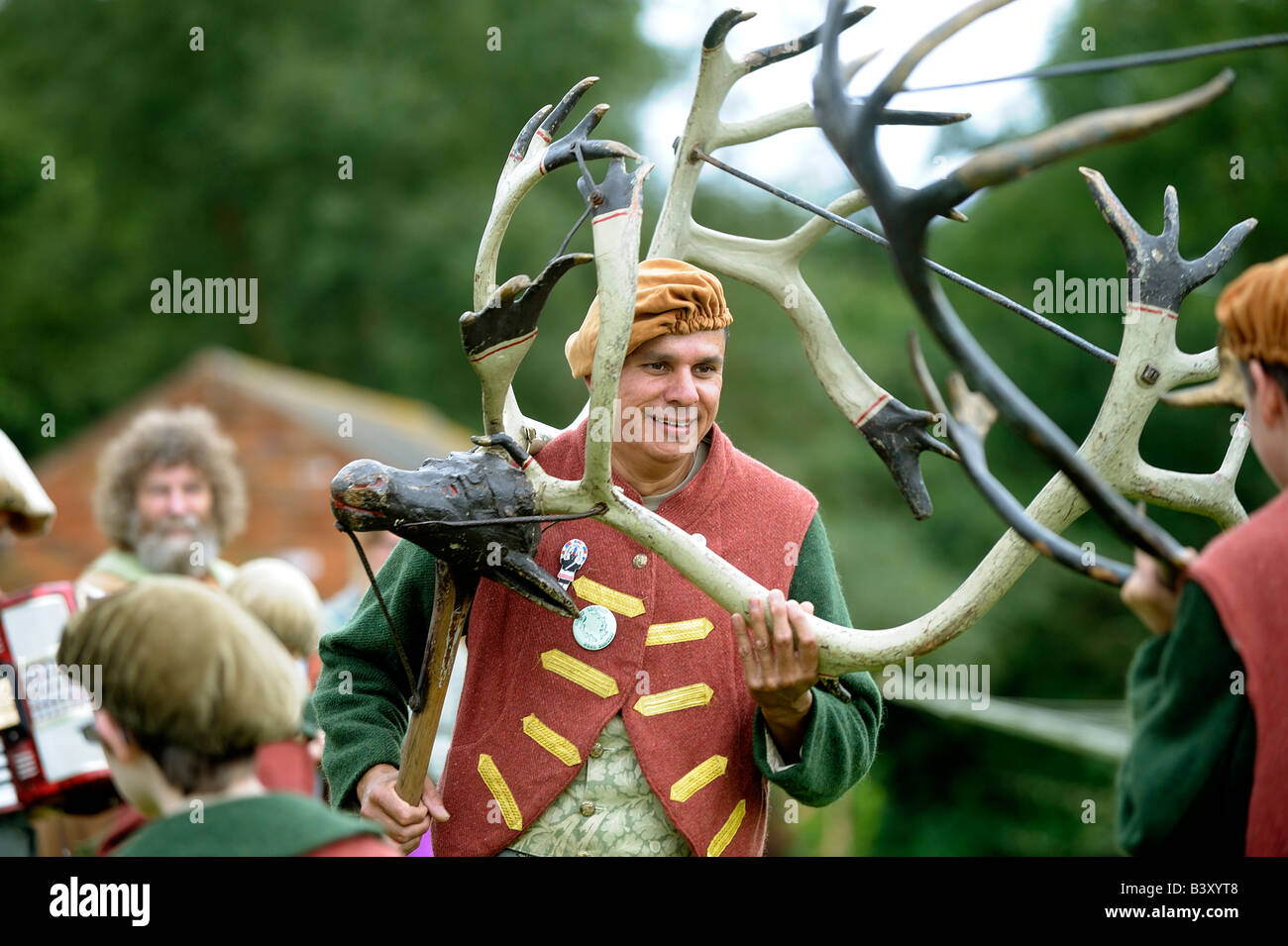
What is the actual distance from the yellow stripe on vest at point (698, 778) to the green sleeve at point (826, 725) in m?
0.08

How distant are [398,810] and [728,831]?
27.8 inches

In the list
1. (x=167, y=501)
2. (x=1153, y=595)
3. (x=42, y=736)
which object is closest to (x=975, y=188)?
(x=1153, y=595)

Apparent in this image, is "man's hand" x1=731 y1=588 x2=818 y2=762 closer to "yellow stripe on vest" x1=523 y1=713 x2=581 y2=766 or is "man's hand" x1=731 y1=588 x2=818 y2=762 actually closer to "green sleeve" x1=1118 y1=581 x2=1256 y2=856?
"yellow stripe on vest" x1=523 y1=713 x2=581 y2=766

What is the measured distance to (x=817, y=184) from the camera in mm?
23750

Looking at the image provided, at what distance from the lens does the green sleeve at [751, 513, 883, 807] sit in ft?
9.51

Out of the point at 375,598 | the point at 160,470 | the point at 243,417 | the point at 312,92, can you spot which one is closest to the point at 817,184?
the point at 312,92

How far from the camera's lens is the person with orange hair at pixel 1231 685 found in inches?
80.0

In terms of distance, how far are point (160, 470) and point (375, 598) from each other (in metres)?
3.25

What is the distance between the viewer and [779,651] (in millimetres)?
2738

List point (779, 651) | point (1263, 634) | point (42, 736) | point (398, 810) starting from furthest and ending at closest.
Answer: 1. point (42, 736)
2. point (398, 810)
3. point (779, 651)
4. point (1263, 634)

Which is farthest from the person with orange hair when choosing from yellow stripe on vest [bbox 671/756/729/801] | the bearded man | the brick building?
the brick building

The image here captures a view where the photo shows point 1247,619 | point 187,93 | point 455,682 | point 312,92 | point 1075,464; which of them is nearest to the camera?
point 1247,619

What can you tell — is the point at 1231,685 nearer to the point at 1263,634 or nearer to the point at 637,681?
the point at 1263,634
